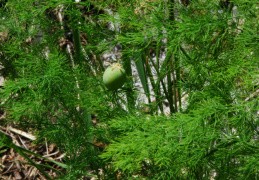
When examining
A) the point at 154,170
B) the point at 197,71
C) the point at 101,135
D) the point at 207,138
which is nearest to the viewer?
the point at 207,138

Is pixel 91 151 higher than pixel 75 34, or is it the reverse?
pixel 75 34

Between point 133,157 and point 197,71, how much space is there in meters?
0.32

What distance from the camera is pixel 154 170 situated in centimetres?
103

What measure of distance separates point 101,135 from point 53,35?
0.41 metres

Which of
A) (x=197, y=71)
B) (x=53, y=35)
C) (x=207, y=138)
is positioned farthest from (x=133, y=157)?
(x=53, y=35)

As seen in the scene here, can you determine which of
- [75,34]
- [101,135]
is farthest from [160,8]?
[101,135]

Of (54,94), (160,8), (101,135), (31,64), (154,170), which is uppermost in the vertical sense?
(160,8)

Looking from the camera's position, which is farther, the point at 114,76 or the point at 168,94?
the point at 168,94

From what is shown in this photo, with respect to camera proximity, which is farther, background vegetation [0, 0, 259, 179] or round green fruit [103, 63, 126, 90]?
round green fruit [103, 63, 126, 90]

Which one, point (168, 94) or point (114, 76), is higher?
point (114, 76)

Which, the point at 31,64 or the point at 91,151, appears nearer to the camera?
the point at 31,64

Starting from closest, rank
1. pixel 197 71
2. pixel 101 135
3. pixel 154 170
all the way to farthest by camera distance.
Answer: pixel 197 71 < pixel 154 170 < pixel 101 135

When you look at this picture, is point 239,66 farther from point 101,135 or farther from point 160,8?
point 101,135

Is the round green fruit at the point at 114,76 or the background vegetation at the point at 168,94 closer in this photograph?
the background vegetation at the point at 168,94
